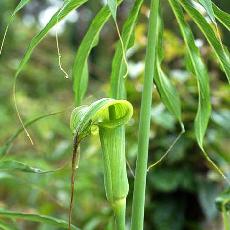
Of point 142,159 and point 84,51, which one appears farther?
point 84,51

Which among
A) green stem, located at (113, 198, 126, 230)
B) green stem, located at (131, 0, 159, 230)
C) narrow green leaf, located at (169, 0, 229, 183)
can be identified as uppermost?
narrow green leaf, located at (169, 0, 229, 183)

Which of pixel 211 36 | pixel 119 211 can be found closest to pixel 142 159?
pixel 119 211

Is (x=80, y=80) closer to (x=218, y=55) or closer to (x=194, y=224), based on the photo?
(x=218, y=55)

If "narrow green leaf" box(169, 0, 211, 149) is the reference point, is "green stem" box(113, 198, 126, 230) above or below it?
below

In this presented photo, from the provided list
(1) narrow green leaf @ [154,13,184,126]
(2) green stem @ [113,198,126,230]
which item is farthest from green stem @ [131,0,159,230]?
(1) narrow green leaf @ [154,13,184,126]

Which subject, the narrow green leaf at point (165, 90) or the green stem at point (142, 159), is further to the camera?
the narrow green leaf at point (165, 90)

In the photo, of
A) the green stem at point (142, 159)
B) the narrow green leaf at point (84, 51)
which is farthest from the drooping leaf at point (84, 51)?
the green stem at point (142, 159)

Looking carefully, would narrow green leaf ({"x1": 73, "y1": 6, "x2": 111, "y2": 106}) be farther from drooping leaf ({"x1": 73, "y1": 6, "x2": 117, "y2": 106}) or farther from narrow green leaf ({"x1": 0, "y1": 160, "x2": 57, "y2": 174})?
narrow green leaf ({"x1": 0, "y1": 160, "x2": 57, "y2": 174})

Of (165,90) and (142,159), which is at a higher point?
(165,90)

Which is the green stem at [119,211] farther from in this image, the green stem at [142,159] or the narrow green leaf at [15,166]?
the narrow green leaf at [15,166]

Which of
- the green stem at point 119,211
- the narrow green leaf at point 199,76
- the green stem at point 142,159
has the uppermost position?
the narrow green leaf at point 199,76

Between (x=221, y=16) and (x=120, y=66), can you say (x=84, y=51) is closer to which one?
(x=120, y=66)
